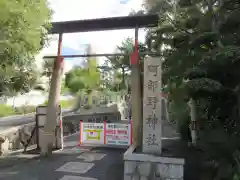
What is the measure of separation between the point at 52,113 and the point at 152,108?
4.55 m

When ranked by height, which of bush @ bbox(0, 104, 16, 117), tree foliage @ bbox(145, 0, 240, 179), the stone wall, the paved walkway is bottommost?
the paved walkway

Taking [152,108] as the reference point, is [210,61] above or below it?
above

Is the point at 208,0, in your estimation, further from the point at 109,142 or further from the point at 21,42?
the point at 109,142

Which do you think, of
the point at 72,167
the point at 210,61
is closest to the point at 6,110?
the point at 72,167

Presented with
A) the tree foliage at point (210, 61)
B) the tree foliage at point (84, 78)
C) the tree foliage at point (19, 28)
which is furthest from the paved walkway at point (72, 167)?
the tree foliage at point (84, 78)

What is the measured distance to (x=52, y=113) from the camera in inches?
367

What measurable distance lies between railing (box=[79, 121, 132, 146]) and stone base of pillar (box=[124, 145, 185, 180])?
433 centimetres

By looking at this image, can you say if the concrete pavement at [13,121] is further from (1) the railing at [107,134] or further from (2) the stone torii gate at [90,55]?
(2) the stone torii gate at [90,55]

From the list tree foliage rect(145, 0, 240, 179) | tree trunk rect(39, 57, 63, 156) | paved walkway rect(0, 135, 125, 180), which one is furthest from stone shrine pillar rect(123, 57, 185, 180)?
tree trunk rect(39, 57, 63, 156)

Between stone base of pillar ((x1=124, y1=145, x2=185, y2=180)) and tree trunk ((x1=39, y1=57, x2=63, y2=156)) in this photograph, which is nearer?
stone base of pillar ((x1=124, y1=145, x2=185, y2=180))

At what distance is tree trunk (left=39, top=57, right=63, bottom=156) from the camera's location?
9.30m

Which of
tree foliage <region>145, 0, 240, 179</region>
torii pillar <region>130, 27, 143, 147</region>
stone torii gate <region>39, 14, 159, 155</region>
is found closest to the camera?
tree foliage <region>145, 0, 240, 179</region>

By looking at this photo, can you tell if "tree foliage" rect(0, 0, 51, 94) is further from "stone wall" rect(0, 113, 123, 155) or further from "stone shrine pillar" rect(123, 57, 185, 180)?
"stone wall" rect(0, 113, 123, 155)

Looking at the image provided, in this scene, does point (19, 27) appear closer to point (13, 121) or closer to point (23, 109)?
point (13, 121)
